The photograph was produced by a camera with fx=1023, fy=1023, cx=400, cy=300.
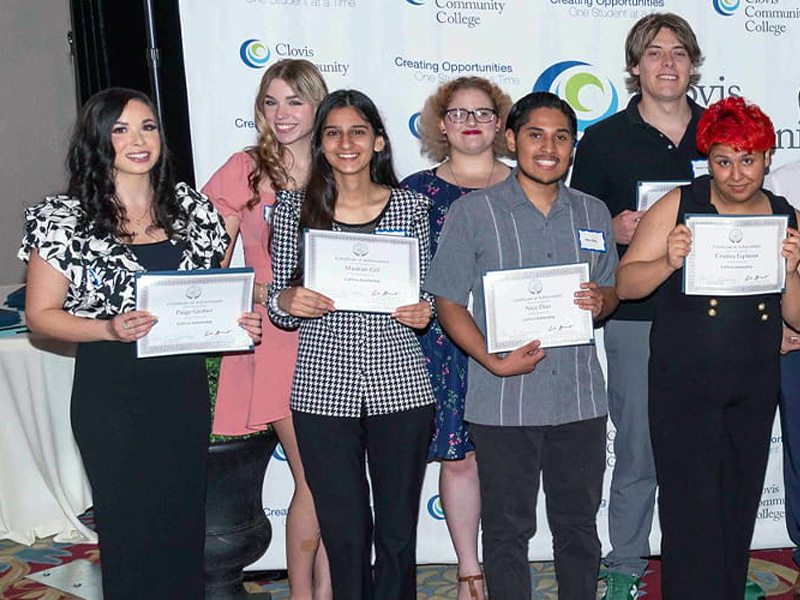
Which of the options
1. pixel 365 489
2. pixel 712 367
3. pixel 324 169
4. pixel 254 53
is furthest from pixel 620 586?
pixel 254 53

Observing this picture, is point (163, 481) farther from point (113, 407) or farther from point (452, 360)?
point (452, 360)

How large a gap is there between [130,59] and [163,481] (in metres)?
2.35

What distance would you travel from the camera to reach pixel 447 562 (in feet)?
15.4

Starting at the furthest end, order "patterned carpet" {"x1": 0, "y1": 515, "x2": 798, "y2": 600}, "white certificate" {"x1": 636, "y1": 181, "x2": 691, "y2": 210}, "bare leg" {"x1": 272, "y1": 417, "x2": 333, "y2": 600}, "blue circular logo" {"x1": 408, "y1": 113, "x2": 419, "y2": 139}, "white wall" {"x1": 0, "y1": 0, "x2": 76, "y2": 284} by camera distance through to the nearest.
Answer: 1. "white wall" {"x1": 0, "y1": 0, "x2": 76, "y2": 284}
2. "blue circular logo" {"x1": 408, "y1": 113, "x2": 419, "y2": 139}
3. "patterned carpet" {"x1": 0, "y1": 515, "x2": 798, "y2": 600}
4. "bare leg" {"x1": 272, "y1": 417, "x2": 333, "y2": 600}
5. "white certificate" {"x1": 636, "y1": 181, "x2": 691, "y2": 210}

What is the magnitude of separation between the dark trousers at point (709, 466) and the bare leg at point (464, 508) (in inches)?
33.1

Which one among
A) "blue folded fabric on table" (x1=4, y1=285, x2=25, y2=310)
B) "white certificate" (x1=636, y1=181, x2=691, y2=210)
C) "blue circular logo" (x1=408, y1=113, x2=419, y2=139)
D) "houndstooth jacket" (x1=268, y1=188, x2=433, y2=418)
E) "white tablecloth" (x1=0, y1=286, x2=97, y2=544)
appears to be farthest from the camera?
"blue folded fabric on table" (x1=4, y1=285, x2=25, y2=310)

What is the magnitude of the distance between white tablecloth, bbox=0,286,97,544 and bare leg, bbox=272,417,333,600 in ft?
5.35

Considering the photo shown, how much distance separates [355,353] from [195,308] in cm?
52

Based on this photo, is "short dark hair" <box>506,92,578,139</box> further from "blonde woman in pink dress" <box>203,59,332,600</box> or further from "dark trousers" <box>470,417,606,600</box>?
"dark trousers" <box>470,417,606,600</box>

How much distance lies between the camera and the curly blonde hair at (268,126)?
3729mm

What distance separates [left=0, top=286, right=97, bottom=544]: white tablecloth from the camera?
198 inches

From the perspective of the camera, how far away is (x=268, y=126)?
380 centimetres

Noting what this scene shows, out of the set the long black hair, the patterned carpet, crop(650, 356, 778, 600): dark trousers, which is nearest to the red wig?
crop(650, 356, 778, 600): dark trousers

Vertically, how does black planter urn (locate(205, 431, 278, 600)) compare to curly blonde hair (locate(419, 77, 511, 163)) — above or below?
below
